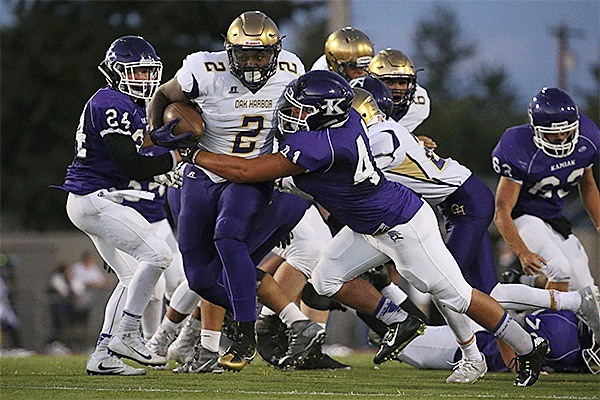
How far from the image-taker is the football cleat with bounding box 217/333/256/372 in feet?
18.7

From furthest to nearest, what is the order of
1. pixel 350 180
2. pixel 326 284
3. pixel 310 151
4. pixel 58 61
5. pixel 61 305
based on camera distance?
pixel 58 61, pixel 61 305, pixel 326 284, pixel 350 180, pixel 310 151

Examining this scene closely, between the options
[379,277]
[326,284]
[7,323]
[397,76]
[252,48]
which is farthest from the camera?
[7,323]

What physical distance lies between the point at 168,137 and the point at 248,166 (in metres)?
0.39

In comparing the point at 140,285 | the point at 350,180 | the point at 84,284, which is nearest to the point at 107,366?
the point at 140,285

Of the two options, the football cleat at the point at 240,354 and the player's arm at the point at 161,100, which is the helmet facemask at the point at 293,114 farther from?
the football cleat at the point at 240,354

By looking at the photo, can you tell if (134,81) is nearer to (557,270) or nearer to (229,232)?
(229,232)

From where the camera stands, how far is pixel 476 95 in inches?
1513

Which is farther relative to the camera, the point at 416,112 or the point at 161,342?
the point at 416,112

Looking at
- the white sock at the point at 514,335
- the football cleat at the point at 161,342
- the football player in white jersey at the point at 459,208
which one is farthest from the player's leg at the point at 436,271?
the football cleat at the point at 161,342

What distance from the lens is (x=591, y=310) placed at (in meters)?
6.22

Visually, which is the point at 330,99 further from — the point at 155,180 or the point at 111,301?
the point at 111,301

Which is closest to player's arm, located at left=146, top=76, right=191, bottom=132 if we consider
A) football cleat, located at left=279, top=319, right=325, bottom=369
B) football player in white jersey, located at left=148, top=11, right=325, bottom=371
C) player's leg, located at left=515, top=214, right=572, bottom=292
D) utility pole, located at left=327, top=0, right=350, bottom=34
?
football player in white jersey, located at left=148, top=11, right=325, bottom=371

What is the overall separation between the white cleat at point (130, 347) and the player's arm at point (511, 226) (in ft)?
7.08

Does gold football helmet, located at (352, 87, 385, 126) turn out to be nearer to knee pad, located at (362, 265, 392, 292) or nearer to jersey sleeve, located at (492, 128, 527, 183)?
jersey sleeve, located at (492, 128, 527, 183)
